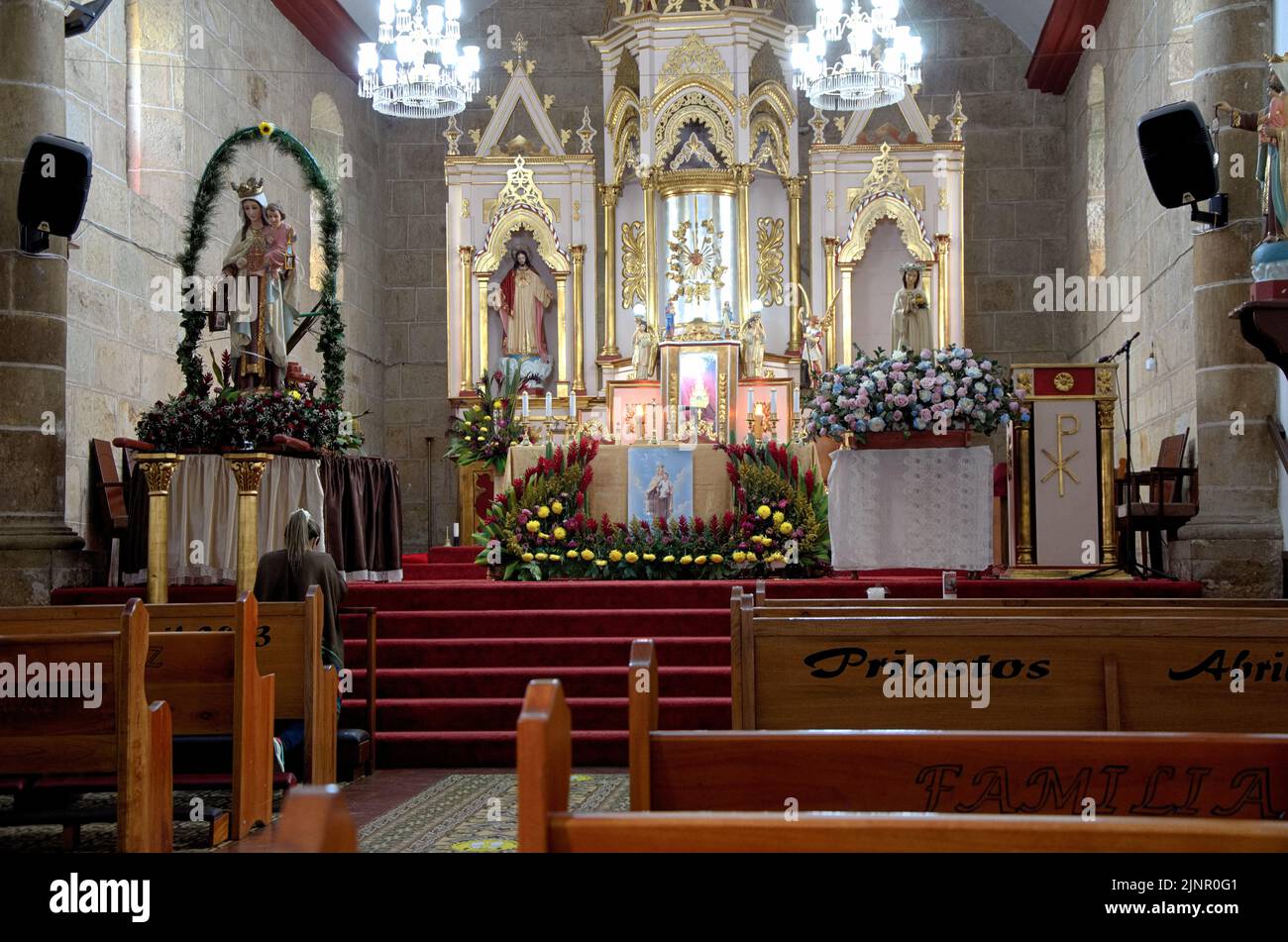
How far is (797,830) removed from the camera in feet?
5.88

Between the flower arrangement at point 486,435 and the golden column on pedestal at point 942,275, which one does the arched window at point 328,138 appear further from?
the golden column on pedestal at point 942,275

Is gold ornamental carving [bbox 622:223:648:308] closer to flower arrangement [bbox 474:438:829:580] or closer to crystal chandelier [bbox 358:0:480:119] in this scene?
crystal chandelier [bbox 358:0:480:119]

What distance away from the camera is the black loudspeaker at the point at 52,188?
8.54 meters

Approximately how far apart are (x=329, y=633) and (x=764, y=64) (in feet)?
34.3

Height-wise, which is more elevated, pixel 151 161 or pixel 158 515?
pixel 151 161

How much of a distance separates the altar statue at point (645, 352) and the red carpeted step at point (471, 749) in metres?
7.82

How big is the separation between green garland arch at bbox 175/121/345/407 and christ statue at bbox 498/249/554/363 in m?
4.94

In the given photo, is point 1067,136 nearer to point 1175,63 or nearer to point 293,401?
point 1175,63

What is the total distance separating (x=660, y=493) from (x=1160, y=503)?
3.26 metres

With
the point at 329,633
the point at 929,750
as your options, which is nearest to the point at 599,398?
the point at 329,633

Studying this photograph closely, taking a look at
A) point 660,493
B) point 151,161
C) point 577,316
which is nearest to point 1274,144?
point 660,493

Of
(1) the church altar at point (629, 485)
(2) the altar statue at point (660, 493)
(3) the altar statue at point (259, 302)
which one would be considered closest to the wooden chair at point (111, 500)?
(3) the altar statue at point (259, 302)

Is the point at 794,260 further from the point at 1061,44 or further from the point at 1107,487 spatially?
the point at 1107,487

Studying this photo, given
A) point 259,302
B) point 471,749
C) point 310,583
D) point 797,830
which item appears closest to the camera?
point 797,830
